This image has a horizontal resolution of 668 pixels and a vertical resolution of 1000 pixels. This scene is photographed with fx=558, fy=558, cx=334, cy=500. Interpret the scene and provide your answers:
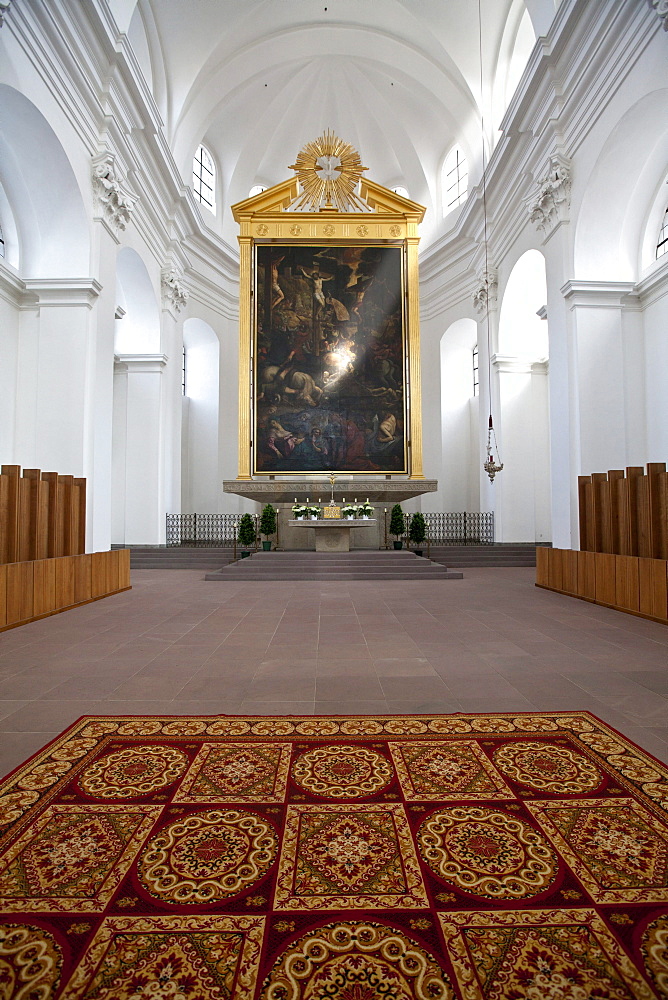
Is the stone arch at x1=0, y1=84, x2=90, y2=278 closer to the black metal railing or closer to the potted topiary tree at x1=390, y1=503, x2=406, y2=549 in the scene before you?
the black metal railing

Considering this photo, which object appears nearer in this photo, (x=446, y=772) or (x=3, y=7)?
(x=446, y=772)

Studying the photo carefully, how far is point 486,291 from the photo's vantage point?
15164mm

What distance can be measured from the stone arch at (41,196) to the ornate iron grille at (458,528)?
1110 centimetres

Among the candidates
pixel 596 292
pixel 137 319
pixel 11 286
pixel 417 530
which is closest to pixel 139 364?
pixel 137 319

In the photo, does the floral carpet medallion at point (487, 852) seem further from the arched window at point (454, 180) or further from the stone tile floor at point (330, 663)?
the arched window at point (454, 180)

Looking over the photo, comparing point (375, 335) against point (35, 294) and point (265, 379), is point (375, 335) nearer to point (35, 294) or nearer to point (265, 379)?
point (265, 379)

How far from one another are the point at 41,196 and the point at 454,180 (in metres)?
14.1

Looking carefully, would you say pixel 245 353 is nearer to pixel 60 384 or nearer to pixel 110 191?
pixel 110 191

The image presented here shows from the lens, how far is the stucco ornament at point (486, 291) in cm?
1502

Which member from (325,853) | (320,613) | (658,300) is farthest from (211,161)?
(325,853)

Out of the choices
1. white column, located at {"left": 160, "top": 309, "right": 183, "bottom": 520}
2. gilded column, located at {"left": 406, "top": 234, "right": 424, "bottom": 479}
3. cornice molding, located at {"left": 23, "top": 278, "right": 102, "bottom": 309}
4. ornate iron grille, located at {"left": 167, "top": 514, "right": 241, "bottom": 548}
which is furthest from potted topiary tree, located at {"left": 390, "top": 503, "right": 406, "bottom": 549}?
cornice molding, located at {"left": 23, "top": 278, "right": 102, "bottom": 309}

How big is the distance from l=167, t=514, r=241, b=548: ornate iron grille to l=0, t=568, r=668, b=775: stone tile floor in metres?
8.22

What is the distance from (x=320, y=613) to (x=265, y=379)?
30.2ft

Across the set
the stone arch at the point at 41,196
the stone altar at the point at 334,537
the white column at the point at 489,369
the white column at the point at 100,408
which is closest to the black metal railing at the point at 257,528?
the white column at the point at 489,369
